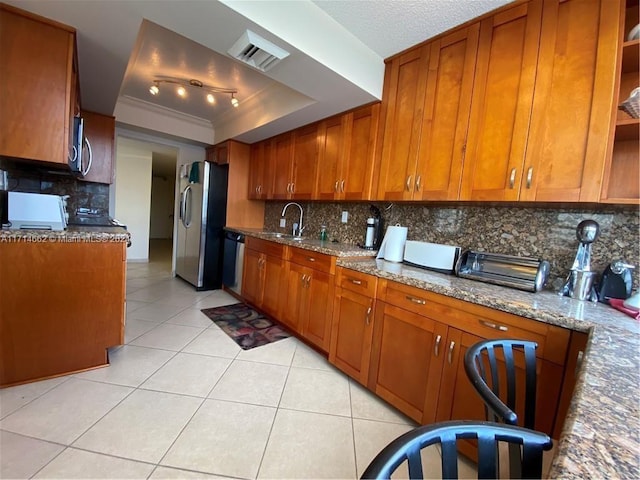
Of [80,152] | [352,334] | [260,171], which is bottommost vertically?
[352,334]

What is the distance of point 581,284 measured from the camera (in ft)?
4.59

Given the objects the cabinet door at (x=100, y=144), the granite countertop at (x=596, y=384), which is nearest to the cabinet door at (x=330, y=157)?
the granite countertop at (x=596, y=384)

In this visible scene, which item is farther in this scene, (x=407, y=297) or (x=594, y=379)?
(x=407, y=297)

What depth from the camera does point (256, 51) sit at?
170 centimetres

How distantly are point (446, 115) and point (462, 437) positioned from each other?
1897 millimetres

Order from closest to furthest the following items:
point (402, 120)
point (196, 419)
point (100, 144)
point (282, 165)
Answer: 1. point (196, 419)
2. point (402, 120)
3. point (100, 144)
4. point (282, 165)

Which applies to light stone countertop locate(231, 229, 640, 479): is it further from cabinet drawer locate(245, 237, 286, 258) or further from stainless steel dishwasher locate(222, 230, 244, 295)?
stainless steel dishwasher locate(222, 230, 244, 295)

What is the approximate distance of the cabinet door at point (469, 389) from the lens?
1095 mm

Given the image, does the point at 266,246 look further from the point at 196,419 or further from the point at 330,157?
the point at 196,419

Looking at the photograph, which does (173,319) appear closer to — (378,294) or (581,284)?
(378,294)

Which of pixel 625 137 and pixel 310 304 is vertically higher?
pixel 625 137

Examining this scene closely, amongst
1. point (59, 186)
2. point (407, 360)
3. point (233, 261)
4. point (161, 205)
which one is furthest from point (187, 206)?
point (161, 205)

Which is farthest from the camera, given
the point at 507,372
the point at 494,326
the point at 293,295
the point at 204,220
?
the point at 204,220

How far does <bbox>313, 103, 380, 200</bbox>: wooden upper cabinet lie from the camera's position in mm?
2303
